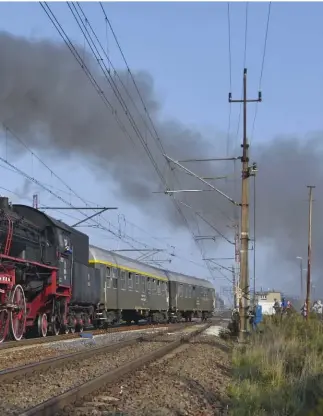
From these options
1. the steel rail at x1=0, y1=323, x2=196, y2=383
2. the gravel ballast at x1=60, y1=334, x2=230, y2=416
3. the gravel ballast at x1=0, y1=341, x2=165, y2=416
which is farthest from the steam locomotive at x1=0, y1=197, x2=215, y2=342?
the gravel ballast at x1=60, y1=334, x2=230, y2=416

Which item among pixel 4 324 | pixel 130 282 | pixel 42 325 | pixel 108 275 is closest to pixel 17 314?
pixel 4 324

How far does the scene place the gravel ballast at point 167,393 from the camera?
272 inches

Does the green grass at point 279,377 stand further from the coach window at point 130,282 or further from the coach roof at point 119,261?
the coach window at point 130,282

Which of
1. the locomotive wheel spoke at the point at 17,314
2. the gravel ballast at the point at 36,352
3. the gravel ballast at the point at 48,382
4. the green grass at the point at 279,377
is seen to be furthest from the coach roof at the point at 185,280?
the gravel ballast at the point at 48,382

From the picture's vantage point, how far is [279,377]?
971 cm

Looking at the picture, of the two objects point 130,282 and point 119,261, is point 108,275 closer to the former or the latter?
point 119,261

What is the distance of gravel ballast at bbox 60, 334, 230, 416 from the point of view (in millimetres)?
6909

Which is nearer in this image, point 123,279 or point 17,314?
point 17,314

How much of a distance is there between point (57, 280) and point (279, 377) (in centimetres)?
991

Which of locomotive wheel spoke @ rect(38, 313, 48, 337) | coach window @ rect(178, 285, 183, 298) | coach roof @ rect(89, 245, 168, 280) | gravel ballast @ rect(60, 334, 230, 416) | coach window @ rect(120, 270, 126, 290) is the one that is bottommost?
coach window @ rect(178, 285, 183, 298)

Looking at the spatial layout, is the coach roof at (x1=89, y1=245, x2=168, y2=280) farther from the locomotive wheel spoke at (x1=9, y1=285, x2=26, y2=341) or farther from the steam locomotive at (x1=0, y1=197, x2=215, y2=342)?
the locomotive wheel spoke at (x1=9, y1=285, x2=26, y2=341)

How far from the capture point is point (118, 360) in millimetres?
12195

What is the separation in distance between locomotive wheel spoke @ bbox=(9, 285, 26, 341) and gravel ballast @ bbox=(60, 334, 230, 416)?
15.0 feet

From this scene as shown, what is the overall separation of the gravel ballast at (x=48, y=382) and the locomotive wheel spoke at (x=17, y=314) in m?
3.25
